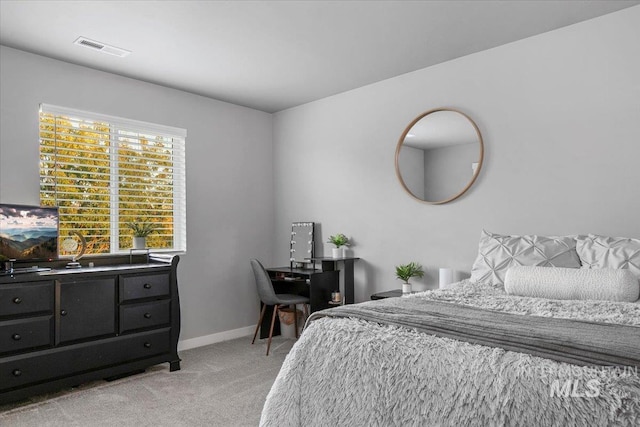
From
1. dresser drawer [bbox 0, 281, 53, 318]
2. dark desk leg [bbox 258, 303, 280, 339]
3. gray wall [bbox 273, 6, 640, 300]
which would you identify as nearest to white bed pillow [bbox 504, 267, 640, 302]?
gray wall [bbox 273, 6, 640, 300]

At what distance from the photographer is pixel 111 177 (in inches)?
152

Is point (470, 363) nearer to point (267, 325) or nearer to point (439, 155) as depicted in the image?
point (439, 155)

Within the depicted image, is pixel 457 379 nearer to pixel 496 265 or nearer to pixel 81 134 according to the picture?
pixel 496 265

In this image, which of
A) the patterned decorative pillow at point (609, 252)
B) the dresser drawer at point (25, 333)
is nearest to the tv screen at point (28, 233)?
the dresser drawer at point (25, 333)

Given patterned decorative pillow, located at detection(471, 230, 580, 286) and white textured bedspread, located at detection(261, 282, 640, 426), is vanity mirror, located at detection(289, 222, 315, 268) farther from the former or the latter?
white textured bedspread, located at detection(261, 282, 640, 426)

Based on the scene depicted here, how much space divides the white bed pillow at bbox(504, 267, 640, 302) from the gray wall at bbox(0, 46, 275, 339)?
9.81 feet

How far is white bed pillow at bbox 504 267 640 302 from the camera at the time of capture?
2105 millimetres

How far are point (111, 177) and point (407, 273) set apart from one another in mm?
2723

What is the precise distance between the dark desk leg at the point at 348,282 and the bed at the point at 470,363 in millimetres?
1952

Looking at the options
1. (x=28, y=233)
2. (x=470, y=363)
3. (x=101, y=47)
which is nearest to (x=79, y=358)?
(x=28, y=233)

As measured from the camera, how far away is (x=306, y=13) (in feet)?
9.08

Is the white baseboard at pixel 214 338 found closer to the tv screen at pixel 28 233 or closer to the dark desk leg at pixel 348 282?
the dark desk leg at pixel 348 282

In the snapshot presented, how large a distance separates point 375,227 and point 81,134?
8.85 ft

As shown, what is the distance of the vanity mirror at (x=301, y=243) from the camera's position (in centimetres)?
460
